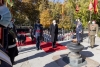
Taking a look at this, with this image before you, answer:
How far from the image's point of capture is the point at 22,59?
24.2 feet

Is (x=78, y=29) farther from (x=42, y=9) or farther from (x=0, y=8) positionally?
(x=42, y=9)

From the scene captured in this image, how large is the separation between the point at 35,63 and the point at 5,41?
13.6 feet

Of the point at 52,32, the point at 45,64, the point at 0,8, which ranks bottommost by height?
the point at 45,64

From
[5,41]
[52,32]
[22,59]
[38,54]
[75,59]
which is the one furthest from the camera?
[52,32]

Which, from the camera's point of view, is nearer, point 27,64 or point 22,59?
point 27,64

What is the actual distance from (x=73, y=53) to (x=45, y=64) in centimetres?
116

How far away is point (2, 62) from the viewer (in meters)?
1.97

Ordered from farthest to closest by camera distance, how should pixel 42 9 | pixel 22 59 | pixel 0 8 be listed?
Answer: pixel 42 9 → pixel 22 59 → pixel 0 8

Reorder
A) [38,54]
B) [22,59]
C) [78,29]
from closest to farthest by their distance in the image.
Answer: [22,59] → [38,54] → [78,29]

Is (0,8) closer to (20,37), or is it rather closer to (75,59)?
(75,59)

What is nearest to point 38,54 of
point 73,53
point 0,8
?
point 73,53

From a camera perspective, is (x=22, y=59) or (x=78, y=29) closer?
(x=22, y=59)

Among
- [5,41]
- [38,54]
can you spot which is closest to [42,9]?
[38,54]

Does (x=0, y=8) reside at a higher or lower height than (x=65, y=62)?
higher
